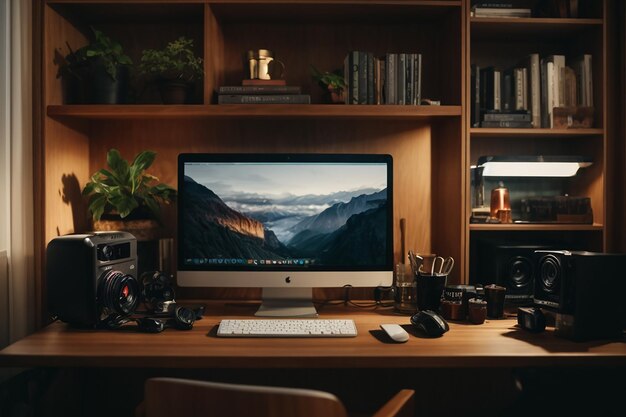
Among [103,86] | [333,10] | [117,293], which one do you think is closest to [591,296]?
[333,10]

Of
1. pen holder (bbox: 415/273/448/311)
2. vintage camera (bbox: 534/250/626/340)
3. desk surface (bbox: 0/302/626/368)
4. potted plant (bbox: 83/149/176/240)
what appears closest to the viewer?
desk surface (bbox: 0/302/626/368)

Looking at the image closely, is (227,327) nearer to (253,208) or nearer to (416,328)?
(253,208)

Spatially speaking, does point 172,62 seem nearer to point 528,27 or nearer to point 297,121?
point 297,121

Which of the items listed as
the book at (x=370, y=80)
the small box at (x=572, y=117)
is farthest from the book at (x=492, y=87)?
the book at (x=370, y=80)

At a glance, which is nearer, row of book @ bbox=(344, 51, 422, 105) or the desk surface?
the desk surface

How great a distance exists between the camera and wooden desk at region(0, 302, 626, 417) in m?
1.36

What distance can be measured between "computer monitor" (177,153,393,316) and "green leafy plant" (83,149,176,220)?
18 centimetres

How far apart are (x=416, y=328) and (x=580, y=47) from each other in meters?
1.41

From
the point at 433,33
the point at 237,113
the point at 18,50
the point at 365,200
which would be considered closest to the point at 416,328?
the point at 365,200

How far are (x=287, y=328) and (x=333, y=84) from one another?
37.4 inches

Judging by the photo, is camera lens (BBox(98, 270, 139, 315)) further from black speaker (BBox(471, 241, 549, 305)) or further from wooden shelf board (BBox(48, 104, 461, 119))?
black speaker (BBox(471, 241, 549, 305))

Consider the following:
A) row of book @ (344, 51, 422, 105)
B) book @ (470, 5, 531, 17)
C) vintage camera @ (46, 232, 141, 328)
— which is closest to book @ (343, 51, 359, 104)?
row of book @ (344, 51, 422, 105)

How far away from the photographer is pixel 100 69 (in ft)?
6.27

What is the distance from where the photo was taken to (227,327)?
5.21 feet
